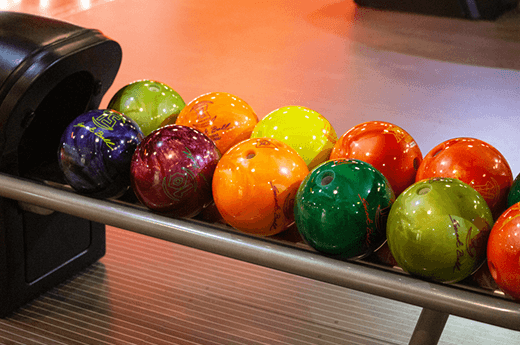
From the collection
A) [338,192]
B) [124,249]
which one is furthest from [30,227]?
[338,192]

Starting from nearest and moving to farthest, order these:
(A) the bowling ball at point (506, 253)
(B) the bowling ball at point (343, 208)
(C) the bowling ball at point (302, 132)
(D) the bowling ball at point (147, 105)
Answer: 1. (A) the bowling ball at point (506, 253)
2. (B) the bowling ball at point (343, 208)
3. (C) the bowling ball at point (302, 132)
4. (D) the bowling ball at point (147, 105)

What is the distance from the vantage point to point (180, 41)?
17.1 feet

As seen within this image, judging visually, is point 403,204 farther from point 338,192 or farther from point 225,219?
point 225,219

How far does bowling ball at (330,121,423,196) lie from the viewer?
4.90 ft

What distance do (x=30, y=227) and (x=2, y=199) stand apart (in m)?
0.17

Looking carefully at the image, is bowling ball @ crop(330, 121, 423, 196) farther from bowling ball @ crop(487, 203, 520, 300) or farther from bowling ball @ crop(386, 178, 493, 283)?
bowling ball @ crop(487, 203, 520, 300)

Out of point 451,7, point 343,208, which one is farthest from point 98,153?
point 451,7

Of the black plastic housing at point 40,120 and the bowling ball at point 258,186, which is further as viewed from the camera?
the black plastic housing at point 40,120

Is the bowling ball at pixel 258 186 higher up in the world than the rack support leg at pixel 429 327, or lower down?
higher up

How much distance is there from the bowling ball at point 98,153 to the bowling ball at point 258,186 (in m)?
0.30

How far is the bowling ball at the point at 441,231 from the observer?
47.3 inches

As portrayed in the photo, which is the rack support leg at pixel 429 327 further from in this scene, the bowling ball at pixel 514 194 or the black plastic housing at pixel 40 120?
the black plastic housing at pixel 40 120

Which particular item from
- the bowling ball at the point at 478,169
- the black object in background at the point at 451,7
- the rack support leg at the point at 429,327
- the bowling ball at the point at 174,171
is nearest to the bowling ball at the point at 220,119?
the bowling ball at the point at 174,171

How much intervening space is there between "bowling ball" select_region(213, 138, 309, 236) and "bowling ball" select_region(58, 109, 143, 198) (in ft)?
0.99
